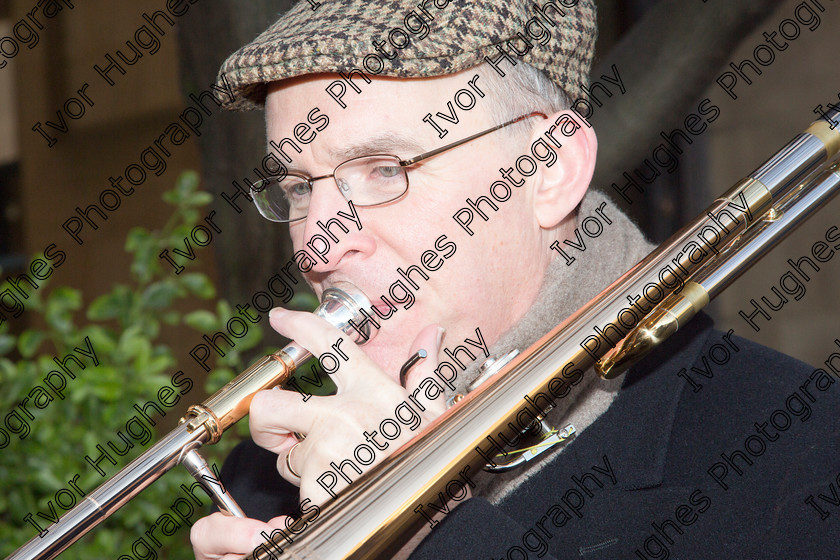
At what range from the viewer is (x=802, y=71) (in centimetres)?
358

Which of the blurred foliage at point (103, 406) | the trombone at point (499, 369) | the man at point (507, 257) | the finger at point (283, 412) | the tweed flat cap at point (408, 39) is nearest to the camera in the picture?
the trombone at point (499, 369)

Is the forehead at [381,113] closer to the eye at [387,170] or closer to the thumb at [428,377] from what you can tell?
the eye at [387,170]

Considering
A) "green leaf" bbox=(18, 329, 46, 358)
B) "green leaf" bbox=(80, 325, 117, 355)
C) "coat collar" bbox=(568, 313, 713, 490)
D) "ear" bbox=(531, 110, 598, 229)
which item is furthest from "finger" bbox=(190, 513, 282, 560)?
"green leaf" bbox=(18, 329, 46, 358)

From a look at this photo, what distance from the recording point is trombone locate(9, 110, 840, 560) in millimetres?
982

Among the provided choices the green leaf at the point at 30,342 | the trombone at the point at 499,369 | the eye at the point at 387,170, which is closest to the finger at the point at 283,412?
the trombone at the point at 499,369

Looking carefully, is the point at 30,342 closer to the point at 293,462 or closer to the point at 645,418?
the point at 293,462

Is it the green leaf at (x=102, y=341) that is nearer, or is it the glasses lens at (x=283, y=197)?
the glasses lens at (x=283, y=197)

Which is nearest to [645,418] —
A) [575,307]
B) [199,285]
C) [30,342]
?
[575,307]

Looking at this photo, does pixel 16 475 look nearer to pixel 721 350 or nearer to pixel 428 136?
pixel 428 136

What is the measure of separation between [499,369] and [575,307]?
1.01 ft

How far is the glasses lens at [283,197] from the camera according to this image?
62.4 inches

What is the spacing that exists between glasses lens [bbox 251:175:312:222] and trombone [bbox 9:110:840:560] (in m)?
0.30

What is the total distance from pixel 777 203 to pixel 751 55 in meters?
2.71

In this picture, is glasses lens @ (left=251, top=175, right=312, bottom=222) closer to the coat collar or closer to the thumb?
the thumb
